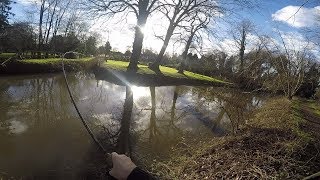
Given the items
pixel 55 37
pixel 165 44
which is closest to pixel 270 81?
pixel 165 44

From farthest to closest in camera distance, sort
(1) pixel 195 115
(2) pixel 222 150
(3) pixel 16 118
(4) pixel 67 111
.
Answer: (1) pixel 195 115 → (4) pixel 67 111 → (3) pixel 16 118 → (2) pixel 222 150

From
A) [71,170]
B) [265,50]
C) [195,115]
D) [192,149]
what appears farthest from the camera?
[265,50]

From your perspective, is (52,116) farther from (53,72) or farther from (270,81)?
(270,81)

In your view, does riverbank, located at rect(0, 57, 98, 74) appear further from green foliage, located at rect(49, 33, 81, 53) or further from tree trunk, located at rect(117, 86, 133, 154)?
green foliage, located at rect(49, 33, 81, 53)

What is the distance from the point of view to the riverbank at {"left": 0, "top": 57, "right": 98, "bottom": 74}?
19.7 metres

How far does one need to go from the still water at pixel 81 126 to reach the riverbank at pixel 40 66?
128 inches

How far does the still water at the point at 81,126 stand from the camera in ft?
22.0

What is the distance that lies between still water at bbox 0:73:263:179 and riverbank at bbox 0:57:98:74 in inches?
128

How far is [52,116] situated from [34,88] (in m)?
6.10

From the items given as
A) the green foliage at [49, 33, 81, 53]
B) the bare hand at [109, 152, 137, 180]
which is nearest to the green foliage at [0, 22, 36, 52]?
the green foliage at [49, 33, 81, 53]

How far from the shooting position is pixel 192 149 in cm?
845

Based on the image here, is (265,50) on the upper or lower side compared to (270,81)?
upper

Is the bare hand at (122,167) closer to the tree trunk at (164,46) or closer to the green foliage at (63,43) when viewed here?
the tree trunk at (164,46)

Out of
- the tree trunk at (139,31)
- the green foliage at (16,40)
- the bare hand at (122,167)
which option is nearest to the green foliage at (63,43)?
the green foliage at (16,40)
